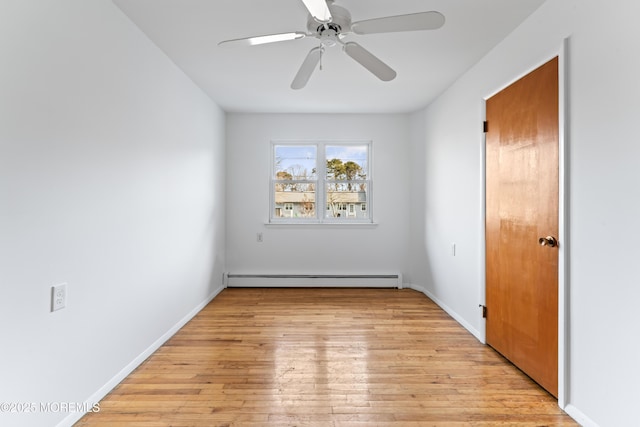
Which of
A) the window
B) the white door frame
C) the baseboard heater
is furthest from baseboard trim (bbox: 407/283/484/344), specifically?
the window

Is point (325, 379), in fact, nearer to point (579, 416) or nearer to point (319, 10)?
point (579, 416)

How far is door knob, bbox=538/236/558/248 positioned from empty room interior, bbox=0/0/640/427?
1cm

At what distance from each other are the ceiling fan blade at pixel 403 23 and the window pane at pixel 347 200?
2.95 m

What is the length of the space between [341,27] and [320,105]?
2.24m

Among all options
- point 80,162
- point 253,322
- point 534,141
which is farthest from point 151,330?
point 534,141

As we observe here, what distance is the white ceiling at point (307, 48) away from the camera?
2.10 m

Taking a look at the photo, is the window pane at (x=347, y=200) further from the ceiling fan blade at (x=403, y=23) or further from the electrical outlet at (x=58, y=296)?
the electrical outlet at (x=58, y=296)

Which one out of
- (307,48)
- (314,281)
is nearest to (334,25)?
(307,48)

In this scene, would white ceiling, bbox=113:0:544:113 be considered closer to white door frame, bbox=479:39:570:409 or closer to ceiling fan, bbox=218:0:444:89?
ceiling fan, bbox=218:0:444:89

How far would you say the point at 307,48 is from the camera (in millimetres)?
2660

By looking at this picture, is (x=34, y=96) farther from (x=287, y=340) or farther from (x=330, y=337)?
(x=330, y=337)

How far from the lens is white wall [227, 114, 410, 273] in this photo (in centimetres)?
461

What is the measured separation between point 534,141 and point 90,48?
2666 millimetres

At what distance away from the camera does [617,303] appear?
1553mm
